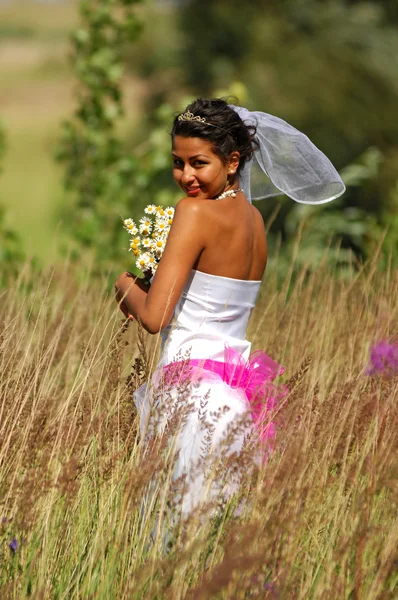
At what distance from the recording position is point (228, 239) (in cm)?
266

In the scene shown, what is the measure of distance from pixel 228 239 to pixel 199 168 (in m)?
0.27

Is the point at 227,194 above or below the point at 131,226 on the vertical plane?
above

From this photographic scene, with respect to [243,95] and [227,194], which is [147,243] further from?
[243,95]

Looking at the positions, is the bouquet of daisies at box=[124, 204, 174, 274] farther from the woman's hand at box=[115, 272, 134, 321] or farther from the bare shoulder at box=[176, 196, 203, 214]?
Result: the bare shoulder at box=[176, 196, 203, 214]

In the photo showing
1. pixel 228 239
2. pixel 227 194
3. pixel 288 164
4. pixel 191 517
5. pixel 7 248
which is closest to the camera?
pixel 191 517

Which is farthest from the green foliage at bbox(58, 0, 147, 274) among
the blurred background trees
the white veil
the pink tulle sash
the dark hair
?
the pink tulle sash

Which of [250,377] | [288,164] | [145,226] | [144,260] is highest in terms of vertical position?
[288,164]

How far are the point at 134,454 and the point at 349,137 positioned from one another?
12.1 meters

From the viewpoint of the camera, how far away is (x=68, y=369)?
351 centimetres

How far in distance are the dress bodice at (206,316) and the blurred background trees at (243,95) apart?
1776mm

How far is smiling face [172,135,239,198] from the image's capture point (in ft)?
8.87

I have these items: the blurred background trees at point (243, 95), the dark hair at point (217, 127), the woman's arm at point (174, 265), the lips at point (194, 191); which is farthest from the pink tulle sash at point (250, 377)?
the blurred background trees at point (243, 95)

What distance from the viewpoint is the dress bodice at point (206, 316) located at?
2.69 meters

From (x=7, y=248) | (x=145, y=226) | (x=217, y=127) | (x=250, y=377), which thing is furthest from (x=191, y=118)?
(x=7, y=248)
